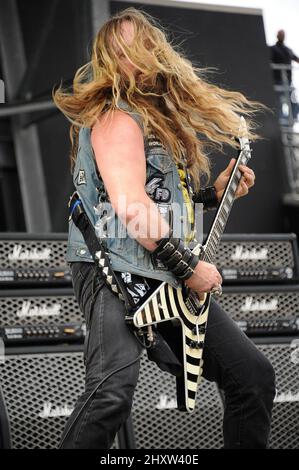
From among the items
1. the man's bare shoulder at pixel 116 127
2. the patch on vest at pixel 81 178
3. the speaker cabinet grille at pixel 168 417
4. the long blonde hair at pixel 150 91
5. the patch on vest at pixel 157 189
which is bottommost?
the speaker cabinet grille at pixel 168 417

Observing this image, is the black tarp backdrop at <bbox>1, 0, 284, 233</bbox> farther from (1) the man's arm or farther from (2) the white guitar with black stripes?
(1) the man's arm

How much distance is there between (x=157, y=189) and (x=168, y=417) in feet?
5.02

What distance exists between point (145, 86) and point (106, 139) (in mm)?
276

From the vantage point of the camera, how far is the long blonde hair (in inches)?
104

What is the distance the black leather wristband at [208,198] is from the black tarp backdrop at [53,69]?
351 cm

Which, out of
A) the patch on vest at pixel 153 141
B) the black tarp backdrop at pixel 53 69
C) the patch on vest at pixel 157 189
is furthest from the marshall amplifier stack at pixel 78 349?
the black tarp backdrop at pixel 53 69

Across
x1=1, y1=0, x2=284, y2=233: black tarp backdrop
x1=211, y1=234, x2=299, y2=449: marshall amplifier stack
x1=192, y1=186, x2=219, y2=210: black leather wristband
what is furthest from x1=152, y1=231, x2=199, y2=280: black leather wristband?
x1=1, y1=0, x2=284, y2=233: black tarp backdrop

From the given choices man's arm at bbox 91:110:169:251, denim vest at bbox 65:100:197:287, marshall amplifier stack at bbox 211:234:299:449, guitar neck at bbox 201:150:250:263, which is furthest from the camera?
marshall amplifier stack at bbox 211:234:299:449

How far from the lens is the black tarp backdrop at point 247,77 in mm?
5754

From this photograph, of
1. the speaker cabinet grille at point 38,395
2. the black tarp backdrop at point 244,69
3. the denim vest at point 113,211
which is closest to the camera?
the denim vest at point 113,211

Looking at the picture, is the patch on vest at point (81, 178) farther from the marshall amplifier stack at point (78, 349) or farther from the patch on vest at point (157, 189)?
the marshall amplifier stack at point (78, 349)

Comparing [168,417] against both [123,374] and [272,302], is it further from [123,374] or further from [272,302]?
[123,374]
